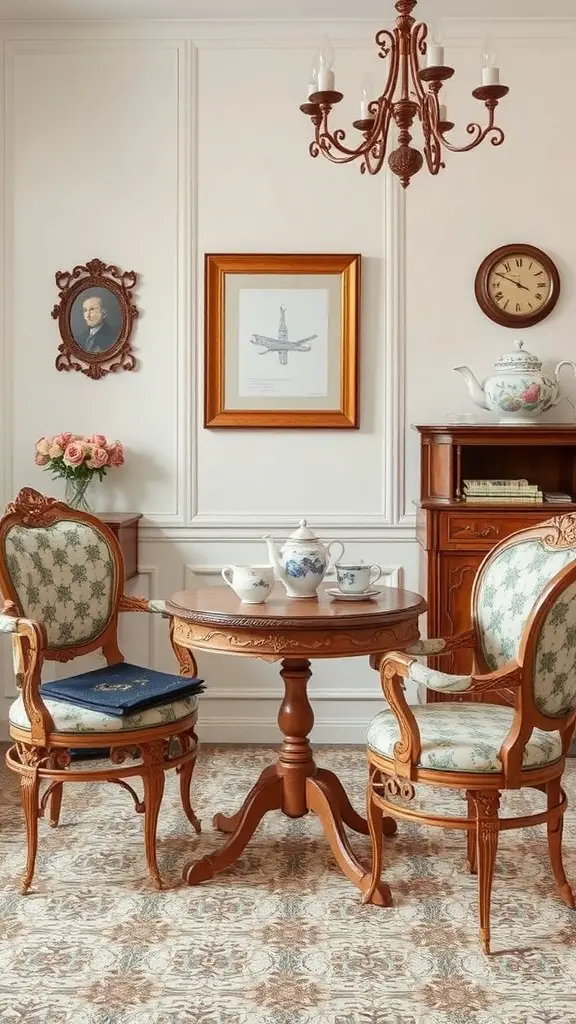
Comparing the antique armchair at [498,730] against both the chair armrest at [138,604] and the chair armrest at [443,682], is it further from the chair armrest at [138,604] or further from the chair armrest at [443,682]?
the chair armrest at [138,604]

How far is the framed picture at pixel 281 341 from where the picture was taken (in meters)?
4.67

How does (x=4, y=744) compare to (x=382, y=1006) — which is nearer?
(x=382, y=1006)

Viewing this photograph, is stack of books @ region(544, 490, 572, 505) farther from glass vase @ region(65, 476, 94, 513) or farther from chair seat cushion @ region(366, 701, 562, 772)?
glass vase @ region(65, 476, 94, 513)

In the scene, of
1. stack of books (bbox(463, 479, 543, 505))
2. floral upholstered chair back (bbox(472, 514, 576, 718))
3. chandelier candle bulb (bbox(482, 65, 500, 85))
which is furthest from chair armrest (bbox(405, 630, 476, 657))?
chandelier candle bulb (bbox(482, 65, 500, 85))

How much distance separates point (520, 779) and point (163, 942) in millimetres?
1081

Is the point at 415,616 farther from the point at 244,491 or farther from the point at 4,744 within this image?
the point at 4,744

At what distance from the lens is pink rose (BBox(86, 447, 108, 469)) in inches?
175

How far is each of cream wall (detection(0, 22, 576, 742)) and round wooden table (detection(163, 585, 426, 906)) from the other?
4.17 feet

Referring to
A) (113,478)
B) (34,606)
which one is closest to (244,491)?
(113,478)

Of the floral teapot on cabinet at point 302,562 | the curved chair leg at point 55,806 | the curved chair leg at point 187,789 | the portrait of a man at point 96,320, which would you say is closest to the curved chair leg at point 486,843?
the floral teapot on cabinet at point 302,562

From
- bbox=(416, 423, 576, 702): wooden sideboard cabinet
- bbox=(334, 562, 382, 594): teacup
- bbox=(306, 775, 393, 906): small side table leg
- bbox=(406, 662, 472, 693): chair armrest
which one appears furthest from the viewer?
bbox=(416, 423, 576, 702): wooden sideboard cabinet

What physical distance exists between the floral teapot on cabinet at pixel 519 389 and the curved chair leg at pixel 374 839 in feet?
6.42

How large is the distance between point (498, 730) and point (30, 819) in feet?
4.78

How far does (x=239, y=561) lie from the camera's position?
15.7ft
